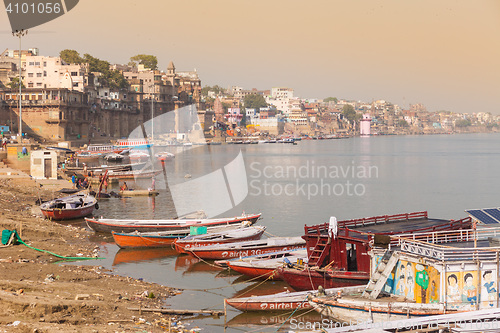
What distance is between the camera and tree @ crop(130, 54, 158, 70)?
544ft

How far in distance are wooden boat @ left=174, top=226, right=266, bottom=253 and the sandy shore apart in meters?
3.74

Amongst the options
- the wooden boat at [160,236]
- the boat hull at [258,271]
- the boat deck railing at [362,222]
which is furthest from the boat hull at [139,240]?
the boat deck railing at [362,222]

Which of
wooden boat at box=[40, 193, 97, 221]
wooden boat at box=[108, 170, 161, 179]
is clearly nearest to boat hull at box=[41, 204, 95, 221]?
wooden boat at box=[40, 193, 97, 221]

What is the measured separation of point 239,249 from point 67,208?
43.9ft

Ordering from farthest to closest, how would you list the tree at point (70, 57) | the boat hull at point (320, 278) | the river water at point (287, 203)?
the tree at point (70, 57), the river water at point (287, 203), the boat hull at point (320, 278)

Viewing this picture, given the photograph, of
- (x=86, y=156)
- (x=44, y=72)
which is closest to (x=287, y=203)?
(x=86, y=156)

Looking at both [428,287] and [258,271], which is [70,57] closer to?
[258,271]

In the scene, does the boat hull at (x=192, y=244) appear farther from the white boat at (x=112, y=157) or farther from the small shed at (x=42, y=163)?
the white boat at (x=112, y=157)

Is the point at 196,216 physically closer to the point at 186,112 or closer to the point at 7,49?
the point at 7,49

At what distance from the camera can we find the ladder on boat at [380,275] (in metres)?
15.8

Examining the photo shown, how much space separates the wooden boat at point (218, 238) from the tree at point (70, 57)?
103 meters

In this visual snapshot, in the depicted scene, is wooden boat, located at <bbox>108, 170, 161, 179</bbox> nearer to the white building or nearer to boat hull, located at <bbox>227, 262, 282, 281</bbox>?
boat hull, located at <bbox>227, 262, 282, 281</bbox>

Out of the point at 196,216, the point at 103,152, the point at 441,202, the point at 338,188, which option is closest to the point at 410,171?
the point at 338,188

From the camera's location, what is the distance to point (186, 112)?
156 metres
